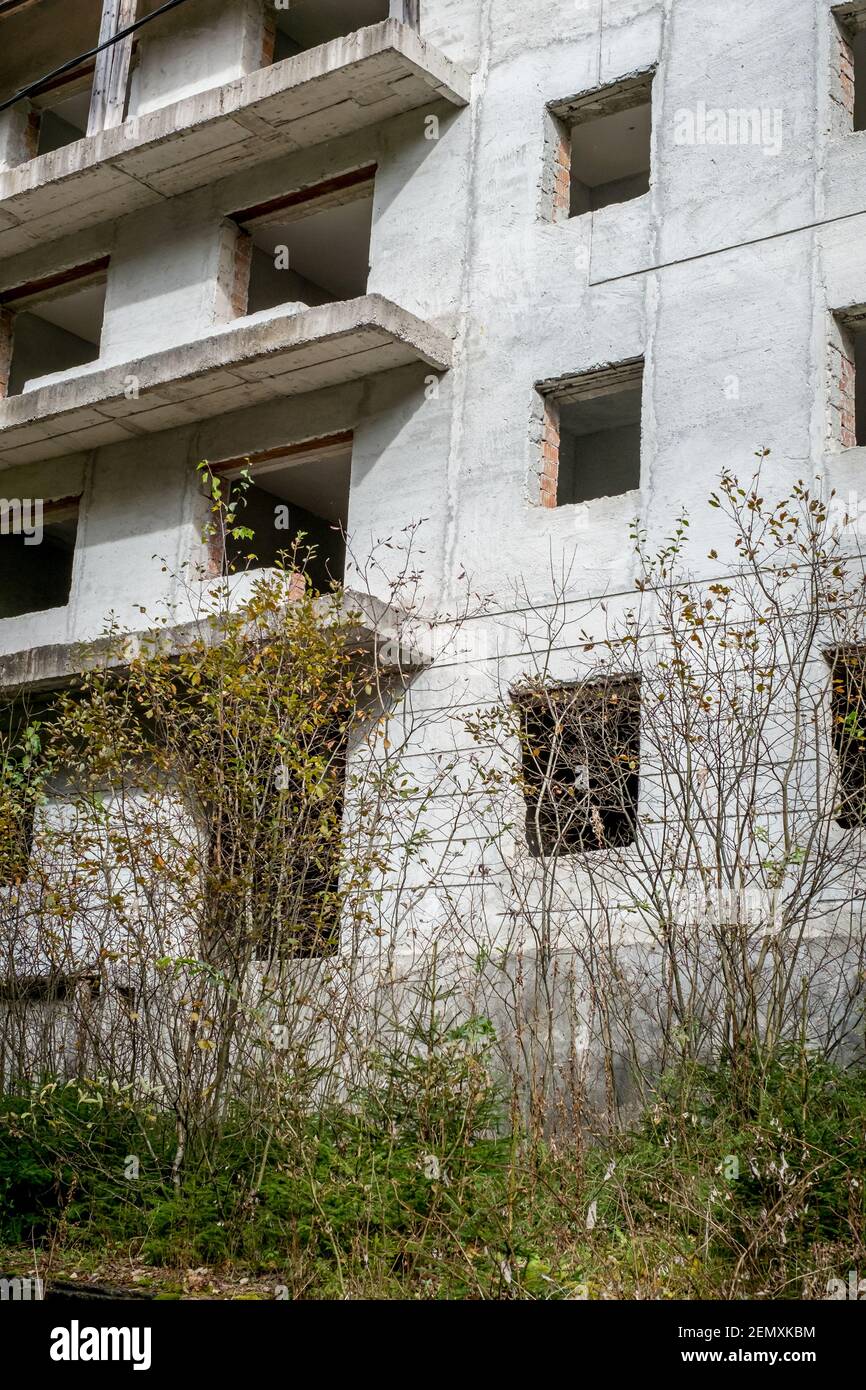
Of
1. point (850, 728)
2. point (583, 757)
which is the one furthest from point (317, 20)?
point (850, 728)

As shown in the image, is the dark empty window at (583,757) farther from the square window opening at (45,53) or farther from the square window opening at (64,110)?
the square window opening at (45,53)

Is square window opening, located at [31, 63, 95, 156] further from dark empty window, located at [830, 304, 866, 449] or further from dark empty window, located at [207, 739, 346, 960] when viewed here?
dark empty window, located at [207, 739, 346, 960]

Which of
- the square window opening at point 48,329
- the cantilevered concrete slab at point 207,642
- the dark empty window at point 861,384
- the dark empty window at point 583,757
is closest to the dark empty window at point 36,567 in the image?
the square window opening at point 48,329

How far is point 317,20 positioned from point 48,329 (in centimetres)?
571

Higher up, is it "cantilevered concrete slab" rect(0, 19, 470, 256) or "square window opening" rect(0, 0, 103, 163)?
"square window opening" rect(0, 0, 103, 163)

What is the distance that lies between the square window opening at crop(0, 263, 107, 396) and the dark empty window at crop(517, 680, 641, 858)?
31.3ft

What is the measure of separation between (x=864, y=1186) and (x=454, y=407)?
8.38 metres

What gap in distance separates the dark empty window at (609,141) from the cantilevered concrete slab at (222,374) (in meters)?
2.54

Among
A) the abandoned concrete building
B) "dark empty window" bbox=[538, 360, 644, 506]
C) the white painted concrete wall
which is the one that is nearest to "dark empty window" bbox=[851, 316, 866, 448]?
the abandoned concrete building

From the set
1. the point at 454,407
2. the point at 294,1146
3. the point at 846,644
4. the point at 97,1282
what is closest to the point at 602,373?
the point at 454,407

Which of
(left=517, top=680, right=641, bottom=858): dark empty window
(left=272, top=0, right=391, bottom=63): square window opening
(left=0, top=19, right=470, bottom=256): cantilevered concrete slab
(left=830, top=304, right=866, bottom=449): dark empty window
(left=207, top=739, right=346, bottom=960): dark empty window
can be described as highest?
(left=272, top=0, right=391, bottom=63): square window opening

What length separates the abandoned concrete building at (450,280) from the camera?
13.0 m

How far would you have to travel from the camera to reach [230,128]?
1625 cm

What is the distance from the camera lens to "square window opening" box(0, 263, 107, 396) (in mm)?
19312
